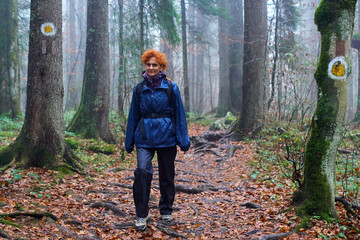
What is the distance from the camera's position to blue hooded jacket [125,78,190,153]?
425 cm

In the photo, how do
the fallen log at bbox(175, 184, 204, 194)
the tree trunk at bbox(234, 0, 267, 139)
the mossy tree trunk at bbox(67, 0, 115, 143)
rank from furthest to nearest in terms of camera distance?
the tree trunk at bbox(234, 0, 267, 139) < the mossy tree trunk at bbox(67, 0, 115, 143) < the fallen log at bbox(175, 184, 204, 194)

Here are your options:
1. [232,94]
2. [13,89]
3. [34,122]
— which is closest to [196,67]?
[232,94]

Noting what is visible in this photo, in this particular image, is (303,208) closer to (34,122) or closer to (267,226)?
(267,226)

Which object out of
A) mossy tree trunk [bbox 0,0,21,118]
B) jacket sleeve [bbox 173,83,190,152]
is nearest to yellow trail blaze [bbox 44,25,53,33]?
jacket sleeve [bbox 173,83,190,152]

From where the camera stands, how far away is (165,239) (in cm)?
398

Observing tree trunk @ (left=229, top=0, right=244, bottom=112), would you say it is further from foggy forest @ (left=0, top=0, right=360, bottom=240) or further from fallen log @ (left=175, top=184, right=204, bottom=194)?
fallen log @ (left=175, top=184, right=204, bottom=194)

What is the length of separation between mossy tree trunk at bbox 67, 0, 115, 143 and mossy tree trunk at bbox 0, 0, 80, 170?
4221 mm

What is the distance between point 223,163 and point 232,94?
11.1m

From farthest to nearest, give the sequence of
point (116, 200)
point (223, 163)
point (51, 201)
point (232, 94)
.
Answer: point (232, 94), point (223, 163), point (116, 200), point (51, 201)

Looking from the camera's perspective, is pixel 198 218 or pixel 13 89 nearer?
pixel 198 218

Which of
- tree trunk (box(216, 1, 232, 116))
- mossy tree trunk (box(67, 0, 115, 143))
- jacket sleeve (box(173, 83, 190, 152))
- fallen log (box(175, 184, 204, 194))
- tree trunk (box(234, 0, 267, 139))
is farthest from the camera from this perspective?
tree trunk (box(216, 1, 232, 116))

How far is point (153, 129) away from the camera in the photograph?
4.25m

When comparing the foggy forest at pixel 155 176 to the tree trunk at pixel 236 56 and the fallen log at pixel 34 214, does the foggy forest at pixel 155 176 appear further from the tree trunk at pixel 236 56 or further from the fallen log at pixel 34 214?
the tree trunk at pixel 236 56

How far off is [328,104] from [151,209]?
3144 mm
